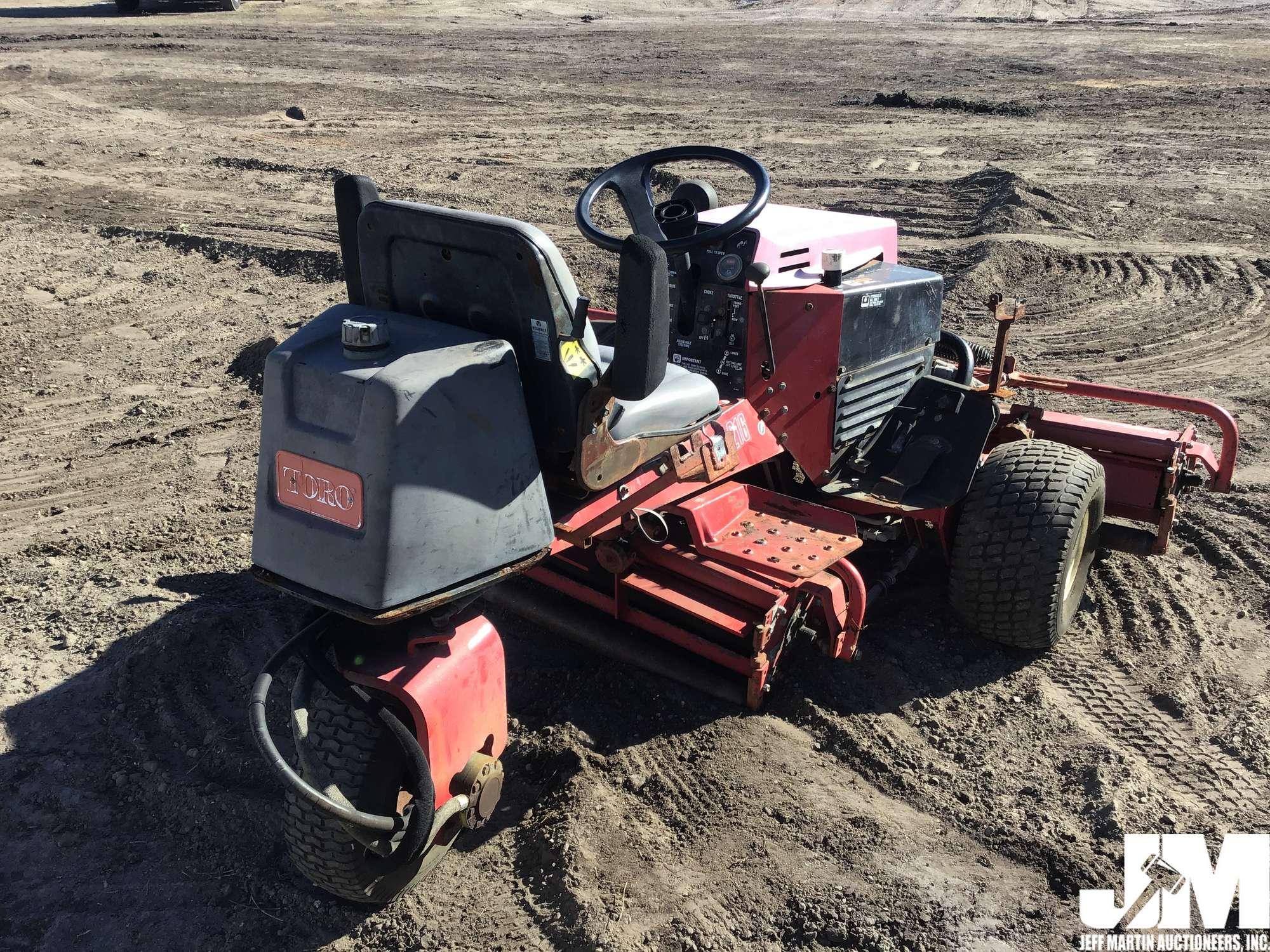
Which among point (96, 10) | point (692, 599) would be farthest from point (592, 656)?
point (96, 10)

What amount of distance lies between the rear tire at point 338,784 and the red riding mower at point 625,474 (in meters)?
0.01

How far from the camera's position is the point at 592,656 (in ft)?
15.5

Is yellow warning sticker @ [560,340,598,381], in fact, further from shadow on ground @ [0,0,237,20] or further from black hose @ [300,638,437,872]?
shadow on ground @ [0,0,237,20]

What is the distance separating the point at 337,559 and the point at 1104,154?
13935mm

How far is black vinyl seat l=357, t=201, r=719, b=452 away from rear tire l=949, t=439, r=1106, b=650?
7.41ft

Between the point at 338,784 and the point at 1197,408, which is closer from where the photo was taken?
the point at 338,784

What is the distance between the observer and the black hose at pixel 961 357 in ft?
17.3

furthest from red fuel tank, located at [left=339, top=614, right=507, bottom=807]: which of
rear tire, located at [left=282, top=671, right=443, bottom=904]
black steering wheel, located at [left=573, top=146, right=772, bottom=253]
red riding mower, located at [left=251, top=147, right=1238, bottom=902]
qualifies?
black steering wheel, located at [left=573, top=146, right=772, bottom=253]

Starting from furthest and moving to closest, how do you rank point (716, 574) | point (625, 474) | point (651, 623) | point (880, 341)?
point (880, 341) < point (651, 623) < point (716, 574) < point (625, 474)

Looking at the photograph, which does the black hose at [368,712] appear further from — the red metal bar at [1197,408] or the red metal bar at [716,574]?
the red metal bar at [1197,408]

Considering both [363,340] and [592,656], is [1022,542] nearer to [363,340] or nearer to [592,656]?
[592,656]

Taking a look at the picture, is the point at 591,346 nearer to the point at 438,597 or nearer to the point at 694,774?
Answer: the point at 438,597

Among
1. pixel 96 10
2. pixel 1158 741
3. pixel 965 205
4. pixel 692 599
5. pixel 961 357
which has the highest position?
pixel 96 10

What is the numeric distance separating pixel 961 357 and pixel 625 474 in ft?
8.94
